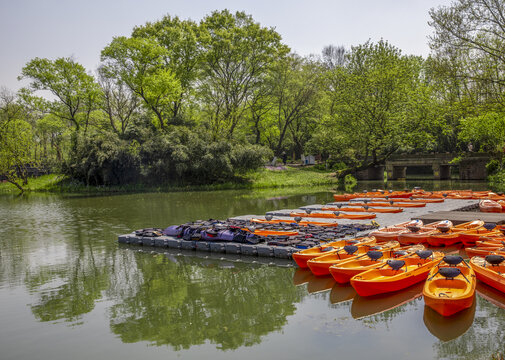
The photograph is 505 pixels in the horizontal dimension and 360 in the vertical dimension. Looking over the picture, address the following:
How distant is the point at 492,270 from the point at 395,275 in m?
2.07

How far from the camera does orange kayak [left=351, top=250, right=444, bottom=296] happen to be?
9367mm

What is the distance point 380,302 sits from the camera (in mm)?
9336

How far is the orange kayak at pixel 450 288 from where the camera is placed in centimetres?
810

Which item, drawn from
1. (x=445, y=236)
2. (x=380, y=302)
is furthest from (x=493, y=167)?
(x=380, y=302)

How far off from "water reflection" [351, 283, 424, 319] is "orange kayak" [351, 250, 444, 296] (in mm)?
113

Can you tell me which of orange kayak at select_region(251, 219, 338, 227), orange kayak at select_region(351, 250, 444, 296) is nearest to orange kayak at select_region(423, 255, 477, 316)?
orange kayak at select_region(351, 250, 444, 296)

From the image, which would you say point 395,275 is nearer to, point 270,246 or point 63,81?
point 270,246

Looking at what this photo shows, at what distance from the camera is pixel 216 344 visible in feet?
25.6

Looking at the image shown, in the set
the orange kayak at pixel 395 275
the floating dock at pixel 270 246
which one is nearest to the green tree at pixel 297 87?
the floating dock at pixel 270 246

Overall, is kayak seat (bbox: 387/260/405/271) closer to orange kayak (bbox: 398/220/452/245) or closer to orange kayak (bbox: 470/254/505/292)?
orange kayak (bbox: 470/254/505/292)

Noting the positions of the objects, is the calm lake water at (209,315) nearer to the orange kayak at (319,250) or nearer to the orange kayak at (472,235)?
the orange kayak at (319,250)

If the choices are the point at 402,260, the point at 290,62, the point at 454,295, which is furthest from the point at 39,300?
the point at 290,62

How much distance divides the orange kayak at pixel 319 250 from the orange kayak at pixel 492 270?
3314 millimetres

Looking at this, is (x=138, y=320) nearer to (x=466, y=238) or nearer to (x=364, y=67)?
(x=466, y=238)
